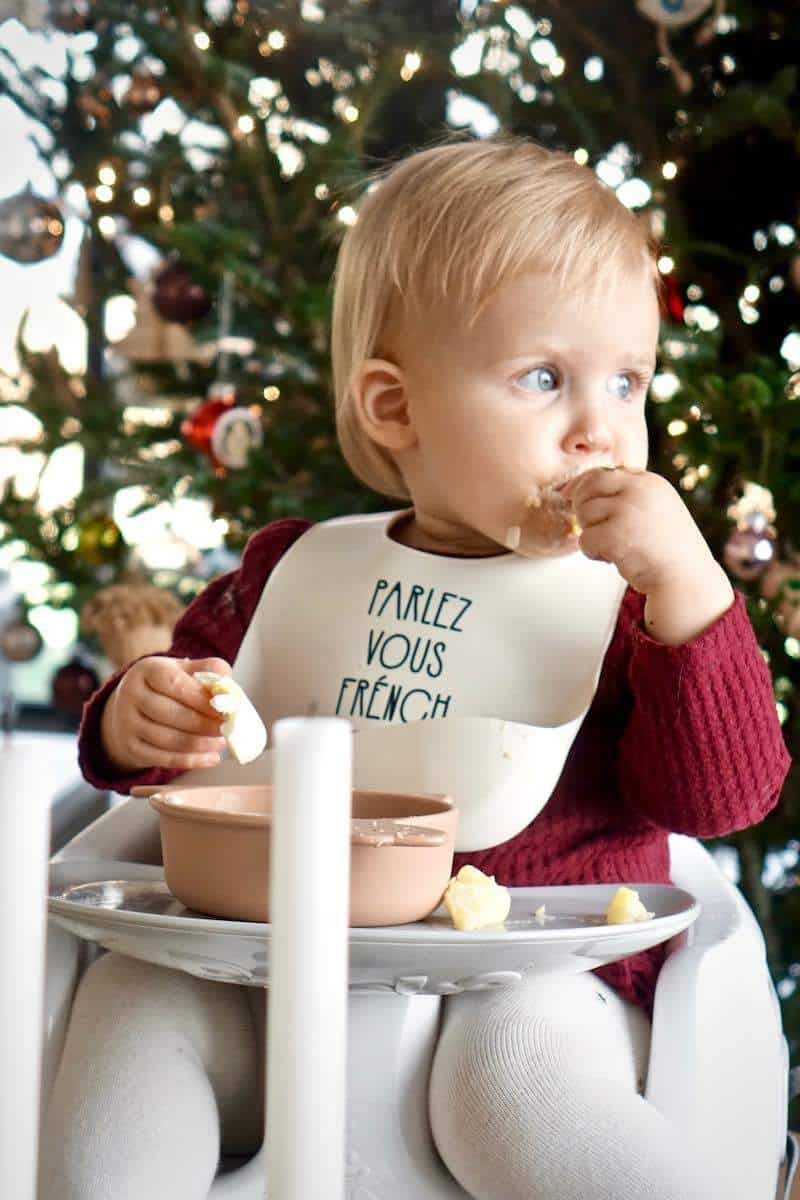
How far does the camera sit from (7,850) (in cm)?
46

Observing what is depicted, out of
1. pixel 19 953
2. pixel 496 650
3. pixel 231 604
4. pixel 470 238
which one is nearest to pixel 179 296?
pixel 231 604

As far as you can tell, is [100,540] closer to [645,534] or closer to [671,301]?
[671,301]

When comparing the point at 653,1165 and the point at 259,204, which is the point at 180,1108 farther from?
the point at 259,204

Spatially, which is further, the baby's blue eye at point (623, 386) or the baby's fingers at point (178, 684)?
the baby's blue eye at point (623, 386)

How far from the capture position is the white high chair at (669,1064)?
82cm

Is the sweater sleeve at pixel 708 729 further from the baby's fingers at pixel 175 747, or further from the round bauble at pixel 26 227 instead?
the round bauble at pixel 26 227

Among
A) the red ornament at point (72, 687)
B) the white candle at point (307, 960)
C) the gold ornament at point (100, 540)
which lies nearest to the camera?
the white candle at point (307, 960)

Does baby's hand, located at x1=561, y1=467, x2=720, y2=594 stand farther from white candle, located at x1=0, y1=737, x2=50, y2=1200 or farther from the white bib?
white candle, located at x1=0, y1=737, x2=50, y2=1200

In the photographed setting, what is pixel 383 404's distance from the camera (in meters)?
1.12

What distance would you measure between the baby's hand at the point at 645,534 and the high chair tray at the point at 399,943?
8.6 inches

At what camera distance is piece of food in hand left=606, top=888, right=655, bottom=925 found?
79 cm

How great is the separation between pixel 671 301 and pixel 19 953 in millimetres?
1486

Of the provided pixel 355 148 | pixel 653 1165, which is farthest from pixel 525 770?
pixel 355 148

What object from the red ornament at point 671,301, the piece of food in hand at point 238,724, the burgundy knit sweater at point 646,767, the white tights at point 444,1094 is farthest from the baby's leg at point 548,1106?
the red ornament at point 671,301
